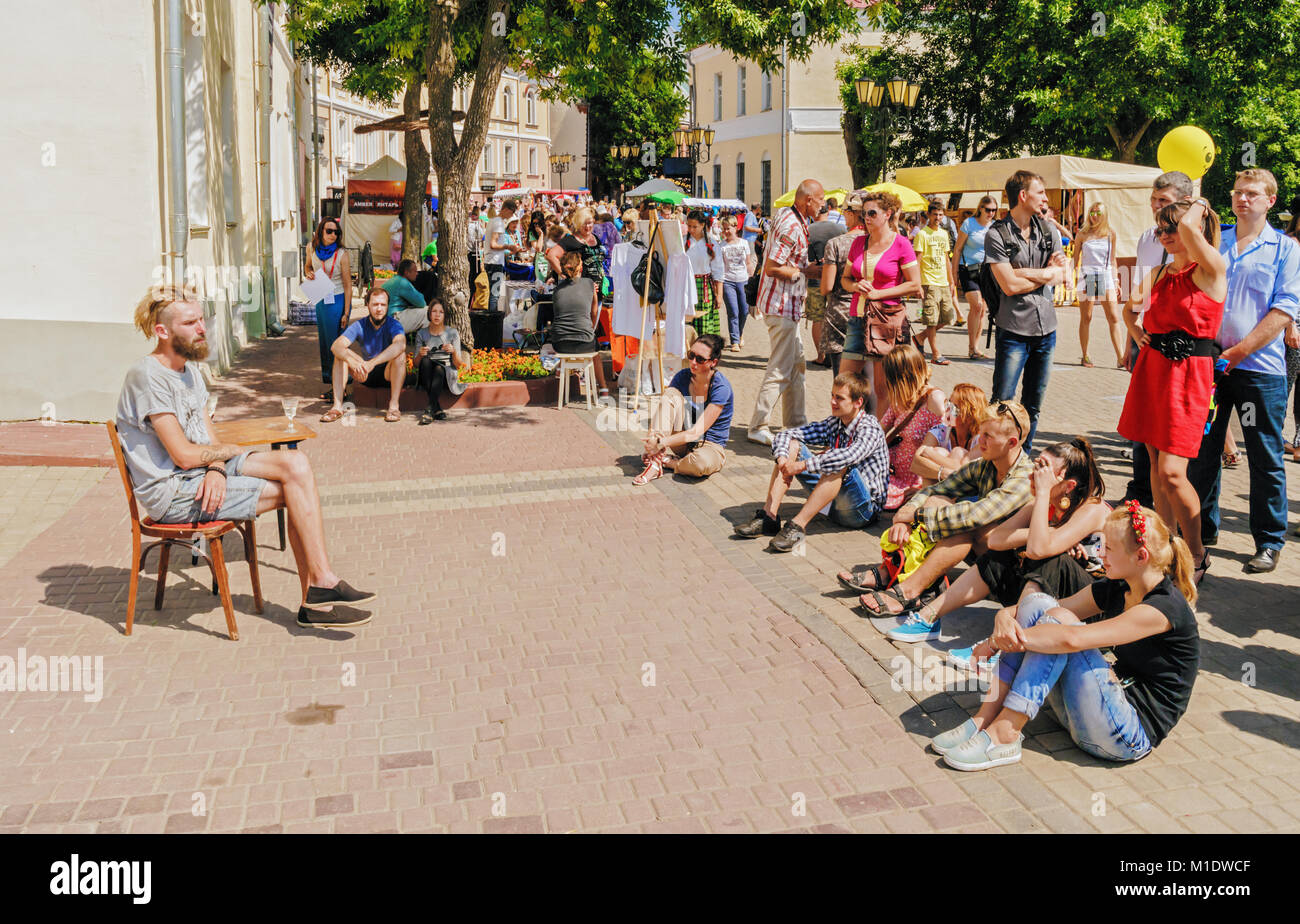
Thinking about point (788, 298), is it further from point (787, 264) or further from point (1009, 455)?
point (1009, 455)

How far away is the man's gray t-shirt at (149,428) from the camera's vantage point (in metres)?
5.41

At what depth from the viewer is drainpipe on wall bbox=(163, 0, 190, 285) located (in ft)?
34.3

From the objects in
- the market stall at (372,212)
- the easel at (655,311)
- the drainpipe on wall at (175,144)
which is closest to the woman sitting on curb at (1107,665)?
the easel at (655,311)

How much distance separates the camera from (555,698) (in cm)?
495

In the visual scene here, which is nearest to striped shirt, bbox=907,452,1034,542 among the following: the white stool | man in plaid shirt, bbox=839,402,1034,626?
man in plaid shirt, bbox=839,402,1034,626

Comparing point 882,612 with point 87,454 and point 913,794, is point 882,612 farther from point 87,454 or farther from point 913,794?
point 87,454

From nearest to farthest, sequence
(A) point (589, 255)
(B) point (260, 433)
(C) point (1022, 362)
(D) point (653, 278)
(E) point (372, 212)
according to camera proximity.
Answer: (B) point (260, 433) < (C) point (1022, 362) < (D) point (653, 278) < (A) point (589, 255) < (E) point (372, 212)

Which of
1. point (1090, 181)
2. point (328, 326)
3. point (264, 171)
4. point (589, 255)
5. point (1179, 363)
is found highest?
point (1090, 181)

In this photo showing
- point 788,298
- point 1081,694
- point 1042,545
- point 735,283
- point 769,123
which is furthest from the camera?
point 769,123

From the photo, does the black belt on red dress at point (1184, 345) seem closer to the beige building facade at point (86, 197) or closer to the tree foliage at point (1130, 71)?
the beige building facade at point (86, 197)

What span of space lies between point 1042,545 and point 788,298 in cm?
464

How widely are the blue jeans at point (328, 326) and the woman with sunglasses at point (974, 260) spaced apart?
24.5 ft

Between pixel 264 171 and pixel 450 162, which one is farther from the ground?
pixel 264 171

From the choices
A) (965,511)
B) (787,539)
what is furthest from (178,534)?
(965,511)
